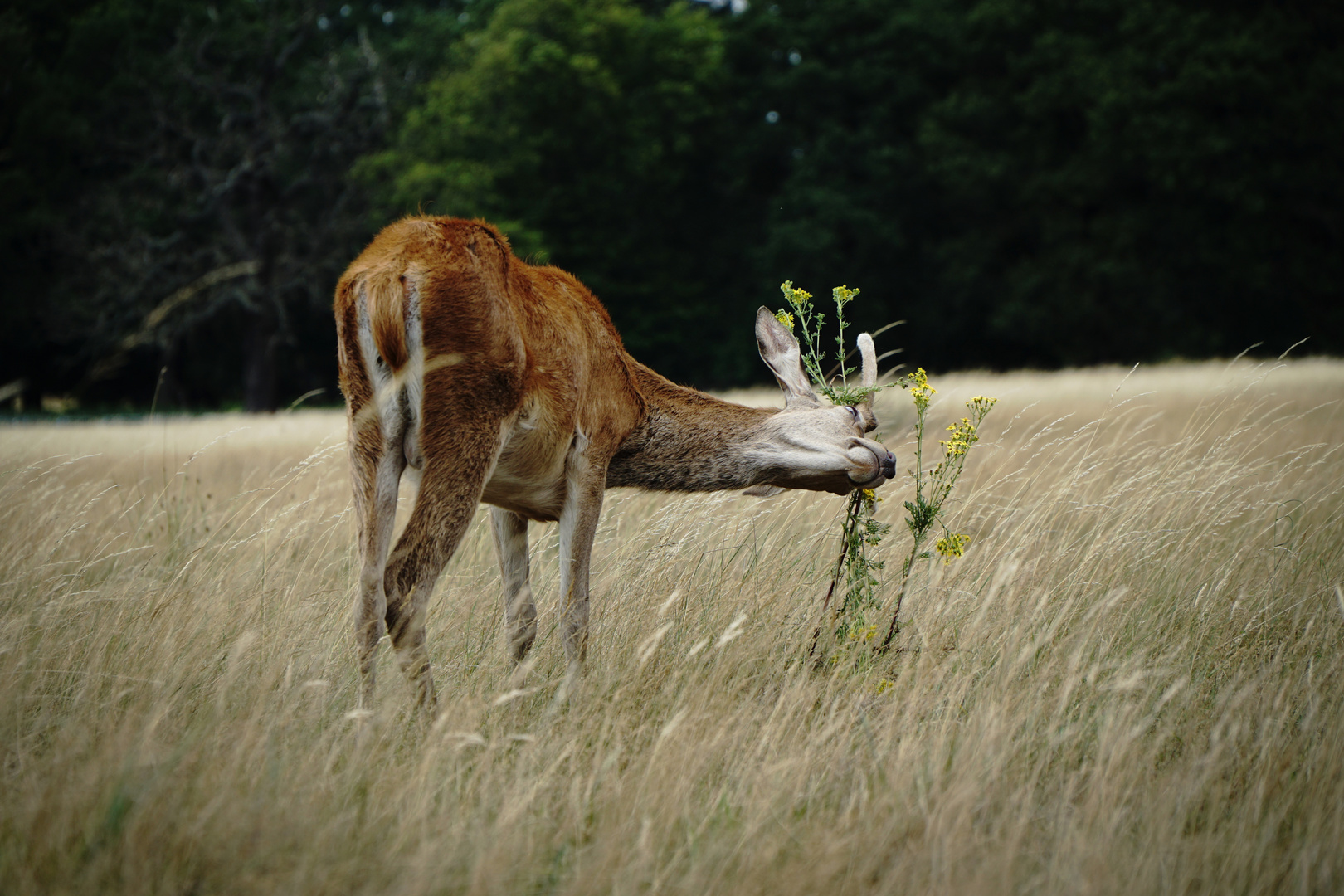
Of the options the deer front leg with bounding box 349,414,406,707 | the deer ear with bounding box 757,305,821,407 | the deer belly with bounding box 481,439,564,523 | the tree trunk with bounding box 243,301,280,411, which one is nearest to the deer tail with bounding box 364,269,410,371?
the deer front leg with bounding box 349,414,406,707

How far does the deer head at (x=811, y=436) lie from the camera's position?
3660 mm

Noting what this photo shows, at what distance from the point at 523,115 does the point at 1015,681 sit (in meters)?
24.6

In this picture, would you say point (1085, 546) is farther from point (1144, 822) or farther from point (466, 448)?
point (466, 448)

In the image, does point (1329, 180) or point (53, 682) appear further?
point (1329, 180)

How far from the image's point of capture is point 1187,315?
27703mm

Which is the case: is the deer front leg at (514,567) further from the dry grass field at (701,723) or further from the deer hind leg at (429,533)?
the deer hind leg at (429,533)

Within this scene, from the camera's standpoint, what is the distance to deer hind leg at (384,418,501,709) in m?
2.97

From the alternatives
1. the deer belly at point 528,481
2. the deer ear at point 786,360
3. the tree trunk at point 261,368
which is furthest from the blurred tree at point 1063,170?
the deer belly at point 528,481

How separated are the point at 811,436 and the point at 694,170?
2942 cm

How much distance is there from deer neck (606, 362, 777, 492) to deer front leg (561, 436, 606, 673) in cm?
36

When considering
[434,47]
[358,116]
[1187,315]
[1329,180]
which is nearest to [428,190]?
[358,116]

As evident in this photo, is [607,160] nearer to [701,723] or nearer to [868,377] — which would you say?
[868,377]

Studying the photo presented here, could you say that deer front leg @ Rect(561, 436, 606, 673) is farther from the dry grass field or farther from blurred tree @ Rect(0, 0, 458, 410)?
blurred tree @ Rect(0, 0, 458, 410)

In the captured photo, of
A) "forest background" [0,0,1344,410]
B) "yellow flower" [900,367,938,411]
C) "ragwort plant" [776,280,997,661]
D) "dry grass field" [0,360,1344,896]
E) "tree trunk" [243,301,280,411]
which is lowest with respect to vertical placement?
"tree trunk" [243,301,280,411]
